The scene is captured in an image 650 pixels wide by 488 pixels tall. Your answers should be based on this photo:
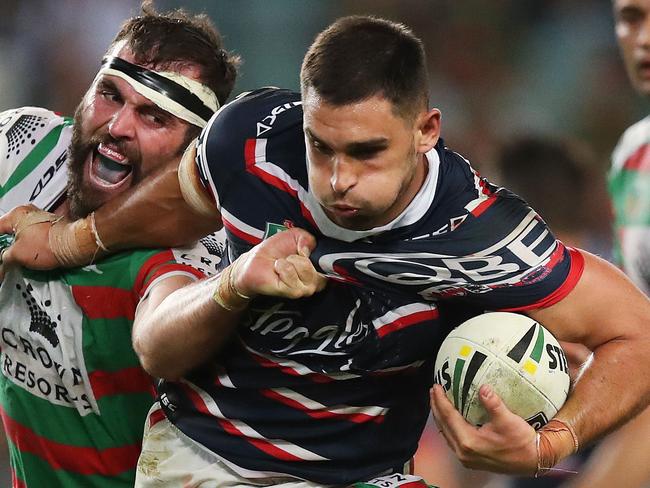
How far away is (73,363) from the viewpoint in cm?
330

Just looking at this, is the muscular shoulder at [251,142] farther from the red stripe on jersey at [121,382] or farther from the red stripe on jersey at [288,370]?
the red stripe on jersey at [121,382]

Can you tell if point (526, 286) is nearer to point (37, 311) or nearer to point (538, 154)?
point (37, 311)

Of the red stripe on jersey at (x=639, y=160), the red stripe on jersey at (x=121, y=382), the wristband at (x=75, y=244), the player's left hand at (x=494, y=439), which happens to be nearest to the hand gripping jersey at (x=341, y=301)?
the player's left hand at (x=494, y=439)

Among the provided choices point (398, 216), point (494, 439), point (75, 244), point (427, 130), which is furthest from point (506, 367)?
point (75, 244)

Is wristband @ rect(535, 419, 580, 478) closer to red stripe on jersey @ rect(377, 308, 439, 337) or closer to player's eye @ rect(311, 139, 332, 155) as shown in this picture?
red stripe on jersey @ rect(377, 308, 439, 337)

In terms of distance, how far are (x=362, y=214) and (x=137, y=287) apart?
0.94 meters

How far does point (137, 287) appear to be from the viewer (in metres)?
3.19

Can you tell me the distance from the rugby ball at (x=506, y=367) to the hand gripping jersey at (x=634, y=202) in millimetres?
891

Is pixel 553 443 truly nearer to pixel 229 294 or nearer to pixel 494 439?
pixel 494 439

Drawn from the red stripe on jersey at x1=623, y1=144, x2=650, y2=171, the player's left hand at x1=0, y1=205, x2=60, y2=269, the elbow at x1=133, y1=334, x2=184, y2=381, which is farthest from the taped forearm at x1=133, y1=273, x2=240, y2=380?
the red stripe on jersey at x1=623, y1=144, x2=650, y2=171

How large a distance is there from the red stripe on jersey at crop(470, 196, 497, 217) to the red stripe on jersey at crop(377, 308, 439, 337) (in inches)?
9.5

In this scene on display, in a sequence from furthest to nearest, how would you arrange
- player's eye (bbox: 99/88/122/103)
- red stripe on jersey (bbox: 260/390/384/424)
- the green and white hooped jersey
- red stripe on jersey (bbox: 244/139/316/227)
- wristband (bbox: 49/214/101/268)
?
1. the green and white hooped jersey
2. player's eye (bbox: 99/88/122/103)
3. wristband (bbox: 49/214/101/268)
4. red stripe on jersey (bbox: 260/390/384/424)
5. red stripe on jersey (bbox: 244/139/316/227)

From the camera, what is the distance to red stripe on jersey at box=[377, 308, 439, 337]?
2613 millimetres

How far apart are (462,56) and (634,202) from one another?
3.40m
